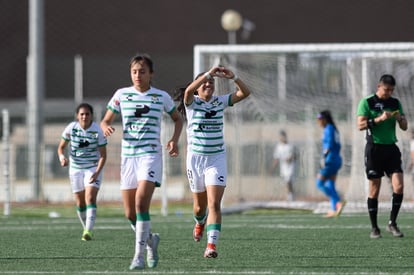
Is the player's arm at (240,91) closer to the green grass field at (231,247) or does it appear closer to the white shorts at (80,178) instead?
the green grass field at (231,247)

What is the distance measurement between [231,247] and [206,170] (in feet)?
4.04

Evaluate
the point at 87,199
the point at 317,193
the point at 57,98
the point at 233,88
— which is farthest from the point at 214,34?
the point at 87,199

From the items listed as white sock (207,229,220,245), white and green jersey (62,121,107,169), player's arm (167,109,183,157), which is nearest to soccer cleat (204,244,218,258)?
white sock (207,229,220,245)

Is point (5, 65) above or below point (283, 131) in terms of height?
above

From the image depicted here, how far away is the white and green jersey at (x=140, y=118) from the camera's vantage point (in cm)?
1059

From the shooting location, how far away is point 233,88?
75.2 ft

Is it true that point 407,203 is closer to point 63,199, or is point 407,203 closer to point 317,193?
point 317,193

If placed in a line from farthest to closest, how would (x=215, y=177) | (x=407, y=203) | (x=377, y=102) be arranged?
(x=407, y=203), (x=377, y=102), (x=215, y=177)

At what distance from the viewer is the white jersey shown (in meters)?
27.8

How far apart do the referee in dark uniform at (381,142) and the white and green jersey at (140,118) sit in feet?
14.6

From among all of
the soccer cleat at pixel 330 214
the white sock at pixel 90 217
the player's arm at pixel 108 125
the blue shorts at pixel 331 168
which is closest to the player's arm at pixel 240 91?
the player's arm at pixel 108 125

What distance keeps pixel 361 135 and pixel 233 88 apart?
9.65 feet

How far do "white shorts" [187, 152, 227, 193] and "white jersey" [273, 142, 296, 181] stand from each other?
1529cm

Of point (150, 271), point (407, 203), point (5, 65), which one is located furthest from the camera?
point (5, 65)
